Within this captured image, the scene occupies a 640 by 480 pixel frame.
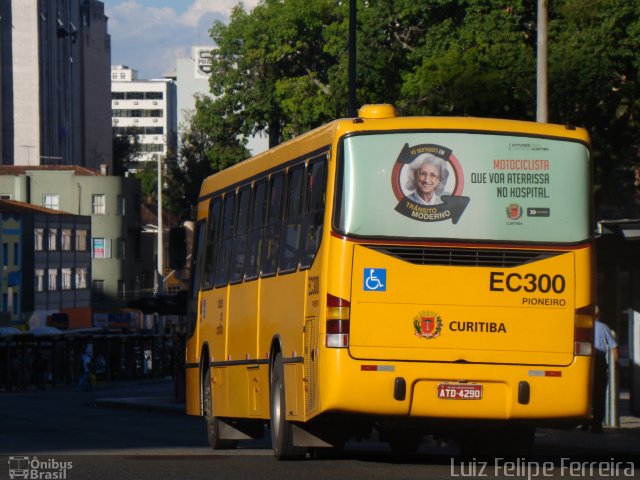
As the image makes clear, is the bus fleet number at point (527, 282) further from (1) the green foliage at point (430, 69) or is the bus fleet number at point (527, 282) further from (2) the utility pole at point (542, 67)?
(1) the green foliage at point (430, 69)

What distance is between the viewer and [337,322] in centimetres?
1530

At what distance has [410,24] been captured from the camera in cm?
6475

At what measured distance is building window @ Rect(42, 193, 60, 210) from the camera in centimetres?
10956

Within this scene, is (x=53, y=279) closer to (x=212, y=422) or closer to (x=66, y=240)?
(x=66, y=240)

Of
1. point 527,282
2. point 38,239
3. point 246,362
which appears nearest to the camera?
point 527,282

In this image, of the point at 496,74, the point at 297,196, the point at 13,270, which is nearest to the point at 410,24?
the point at 496,74

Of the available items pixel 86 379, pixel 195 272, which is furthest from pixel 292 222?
pixel 86 379

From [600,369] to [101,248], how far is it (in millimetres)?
89572

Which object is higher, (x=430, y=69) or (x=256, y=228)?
(x=430, y=69)

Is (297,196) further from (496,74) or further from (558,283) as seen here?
(496,74)

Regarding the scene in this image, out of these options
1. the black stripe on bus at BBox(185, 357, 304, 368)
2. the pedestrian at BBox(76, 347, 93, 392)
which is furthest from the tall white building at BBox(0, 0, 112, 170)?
the black stripe on bus at BBox(185, 357, 304, 368)

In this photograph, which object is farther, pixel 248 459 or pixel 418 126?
pixel 248 459

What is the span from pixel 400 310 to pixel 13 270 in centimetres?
7515

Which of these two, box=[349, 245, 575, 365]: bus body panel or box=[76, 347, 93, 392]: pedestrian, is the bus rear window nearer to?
box=[349, 245, 575, 365]: bus body panel
